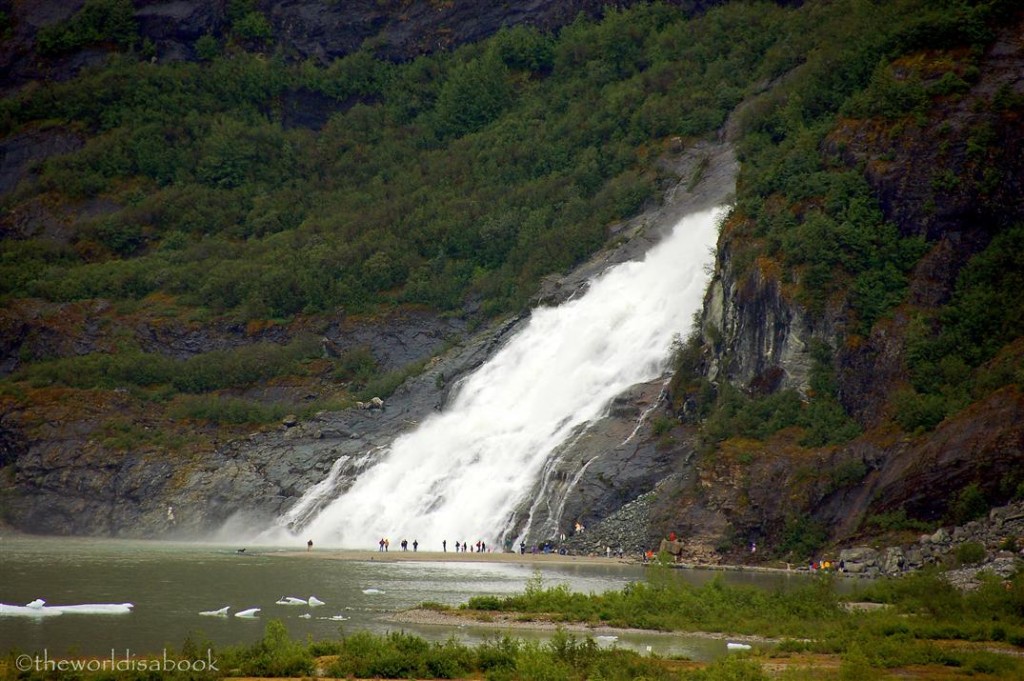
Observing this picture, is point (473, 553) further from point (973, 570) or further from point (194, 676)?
point (194, 676)

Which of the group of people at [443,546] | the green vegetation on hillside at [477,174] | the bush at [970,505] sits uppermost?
the green vegetation on hillside at [477,174]

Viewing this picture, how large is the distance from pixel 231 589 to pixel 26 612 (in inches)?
381

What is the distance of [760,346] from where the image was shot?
66.6 meters

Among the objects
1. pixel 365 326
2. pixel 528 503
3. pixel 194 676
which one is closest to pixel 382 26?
pixel 365 326

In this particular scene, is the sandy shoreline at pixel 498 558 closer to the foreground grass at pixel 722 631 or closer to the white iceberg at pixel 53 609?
the foreground grass at pixel 722 631

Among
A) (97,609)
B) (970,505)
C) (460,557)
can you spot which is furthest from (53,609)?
(970,505)

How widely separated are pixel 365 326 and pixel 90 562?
4345 cm

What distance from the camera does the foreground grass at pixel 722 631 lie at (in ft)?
93.4

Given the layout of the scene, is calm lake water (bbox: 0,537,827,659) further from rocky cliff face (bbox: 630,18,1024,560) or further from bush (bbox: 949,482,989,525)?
bush (bbox: 949,482,989,525)

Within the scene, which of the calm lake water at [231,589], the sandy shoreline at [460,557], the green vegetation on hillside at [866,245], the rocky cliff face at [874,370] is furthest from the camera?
the sandy shoreline at [460,557]

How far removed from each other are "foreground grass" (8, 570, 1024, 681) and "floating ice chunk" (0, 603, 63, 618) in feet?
30.6

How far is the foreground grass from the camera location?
93.4 feet

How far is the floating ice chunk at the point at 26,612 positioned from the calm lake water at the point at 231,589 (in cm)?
37
